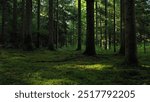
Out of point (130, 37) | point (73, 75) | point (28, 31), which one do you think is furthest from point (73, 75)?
point (28, 31)

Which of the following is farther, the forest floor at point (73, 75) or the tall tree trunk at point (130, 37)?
the tall tree trunk at point (130, 37)

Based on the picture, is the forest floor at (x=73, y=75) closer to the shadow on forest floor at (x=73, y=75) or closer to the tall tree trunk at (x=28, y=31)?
the shadow on forest floor at (x=73, y=75)

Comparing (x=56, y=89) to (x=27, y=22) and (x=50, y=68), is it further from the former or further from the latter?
(x=27, y=22)

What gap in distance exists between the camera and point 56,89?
9328 mm

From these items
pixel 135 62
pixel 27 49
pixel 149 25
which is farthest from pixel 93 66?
pixel 149 25

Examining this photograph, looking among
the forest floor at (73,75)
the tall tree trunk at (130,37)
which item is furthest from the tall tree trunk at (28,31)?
the tall tree trunk at (130,37)

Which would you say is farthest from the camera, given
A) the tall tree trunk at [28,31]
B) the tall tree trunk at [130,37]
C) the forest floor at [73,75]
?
the tall tree trunk at [28,31]

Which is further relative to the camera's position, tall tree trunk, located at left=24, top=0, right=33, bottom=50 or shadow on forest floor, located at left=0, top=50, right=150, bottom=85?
tall tree trunk, located at left=24, top=0, right=33, bottom=50

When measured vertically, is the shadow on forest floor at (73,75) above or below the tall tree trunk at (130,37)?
below

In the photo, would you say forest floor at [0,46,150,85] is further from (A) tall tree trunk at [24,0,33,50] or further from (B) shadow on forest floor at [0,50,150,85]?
(A) tall tree trunk at [24,0,33,50]

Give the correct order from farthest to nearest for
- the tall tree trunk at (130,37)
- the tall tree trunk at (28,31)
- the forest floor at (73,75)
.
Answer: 1. the tall tree trunk at (28,31)
2. the tall tree trunk at (130,37)
3. the forest floor at (73,75)

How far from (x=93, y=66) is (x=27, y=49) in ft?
40.6

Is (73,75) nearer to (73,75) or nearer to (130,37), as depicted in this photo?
(73,75)

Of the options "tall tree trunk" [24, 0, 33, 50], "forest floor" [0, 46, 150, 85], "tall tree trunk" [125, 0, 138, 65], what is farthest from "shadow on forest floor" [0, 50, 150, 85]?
"tall tree trunk" [24, 0, 33, 50]
